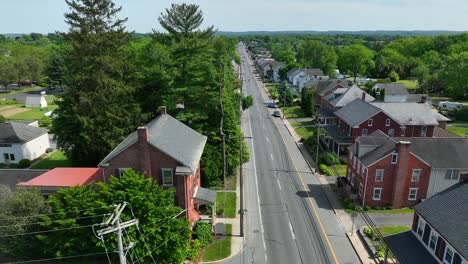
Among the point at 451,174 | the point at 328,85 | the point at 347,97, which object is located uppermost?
the point at 328,85

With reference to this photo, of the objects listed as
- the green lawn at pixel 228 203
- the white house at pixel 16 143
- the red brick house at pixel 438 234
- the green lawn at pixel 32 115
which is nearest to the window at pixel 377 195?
the red brick house at pixel 438 234

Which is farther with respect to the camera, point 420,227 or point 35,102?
point 35,102

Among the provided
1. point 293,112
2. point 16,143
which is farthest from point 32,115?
point 293,112

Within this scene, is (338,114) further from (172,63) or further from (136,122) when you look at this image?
(136,122)

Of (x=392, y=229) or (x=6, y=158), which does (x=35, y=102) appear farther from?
(x=392, y=229)

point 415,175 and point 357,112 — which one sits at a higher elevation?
point 357,112

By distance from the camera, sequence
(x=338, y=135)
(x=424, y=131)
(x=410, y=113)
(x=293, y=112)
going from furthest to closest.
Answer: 1. (x=293, y=112)
2. (x=410, y=113)
3. (x=338, y=135)
4. (x=424, y=131)
